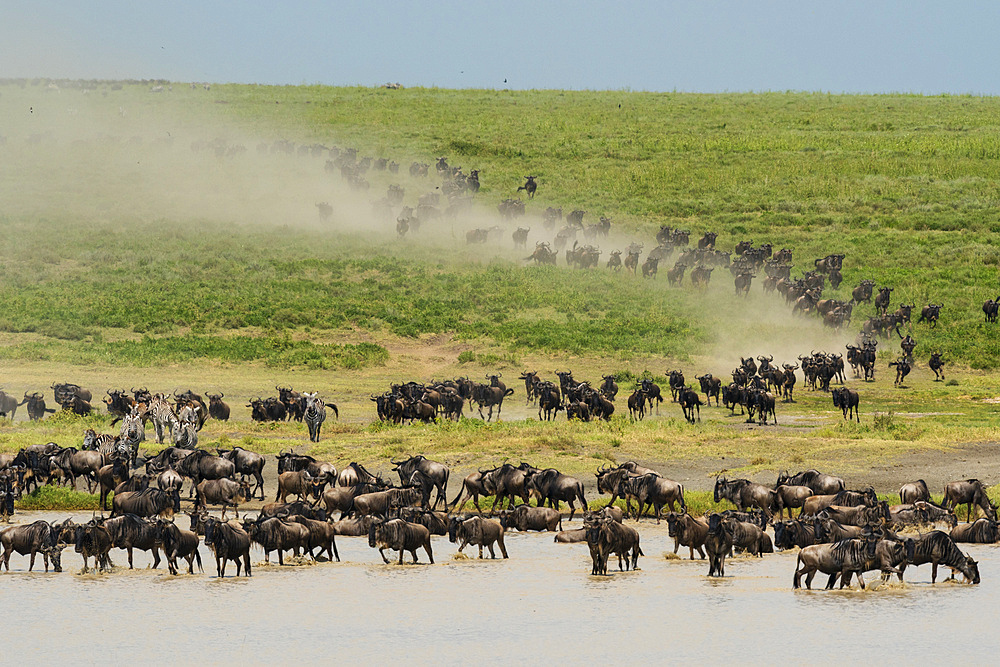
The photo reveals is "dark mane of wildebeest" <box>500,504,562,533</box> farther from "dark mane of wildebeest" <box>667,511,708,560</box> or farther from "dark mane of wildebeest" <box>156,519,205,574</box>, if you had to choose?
"dark mane of wildebeest" <box>156,519,205,574</box>

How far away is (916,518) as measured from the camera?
Answer: 20.7m

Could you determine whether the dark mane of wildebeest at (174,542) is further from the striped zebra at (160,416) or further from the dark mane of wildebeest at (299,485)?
the striped zebra at (160,416)

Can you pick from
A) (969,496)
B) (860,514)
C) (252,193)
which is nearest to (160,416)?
(860,514)

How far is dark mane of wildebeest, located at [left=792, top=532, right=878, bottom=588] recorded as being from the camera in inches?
666

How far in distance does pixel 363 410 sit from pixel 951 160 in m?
59.1

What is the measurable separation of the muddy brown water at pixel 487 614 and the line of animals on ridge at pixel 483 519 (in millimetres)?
380

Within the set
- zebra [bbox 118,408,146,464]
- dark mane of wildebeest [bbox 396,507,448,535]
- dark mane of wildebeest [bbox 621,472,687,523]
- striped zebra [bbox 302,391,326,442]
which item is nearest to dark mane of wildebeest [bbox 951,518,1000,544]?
dark mane of wildebeest [bbox 621,472,687,523]

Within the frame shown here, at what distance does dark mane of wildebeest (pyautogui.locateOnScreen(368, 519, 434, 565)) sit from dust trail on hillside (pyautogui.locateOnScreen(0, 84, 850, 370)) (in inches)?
1143

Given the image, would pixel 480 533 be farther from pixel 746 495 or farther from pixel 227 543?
pixel 746 495

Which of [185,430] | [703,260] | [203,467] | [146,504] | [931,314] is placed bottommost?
[146,504]

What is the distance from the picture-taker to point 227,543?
17.8 meters

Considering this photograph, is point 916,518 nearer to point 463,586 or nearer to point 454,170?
point 463,586

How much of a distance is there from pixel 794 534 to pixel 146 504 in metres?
10.7

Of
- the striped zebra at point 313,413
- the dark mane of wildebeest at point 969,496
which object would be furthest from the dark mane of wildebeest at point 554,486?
the striped zebra at point 313,413
